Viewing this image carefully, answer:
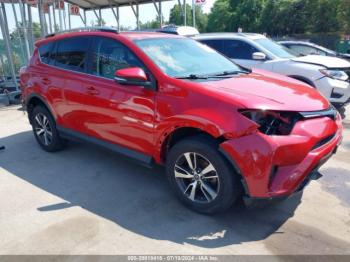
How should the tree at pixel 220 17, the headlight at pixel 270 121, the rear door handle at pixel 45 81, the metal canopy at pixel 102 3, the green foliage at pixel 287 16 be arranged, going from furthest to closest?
the tree at pixel 220 17
the green foliage at pixel 287 16
the metal canopy at pixel 102 3
the rear door handle at pixel 45 81
the headlight at pixel 270 121

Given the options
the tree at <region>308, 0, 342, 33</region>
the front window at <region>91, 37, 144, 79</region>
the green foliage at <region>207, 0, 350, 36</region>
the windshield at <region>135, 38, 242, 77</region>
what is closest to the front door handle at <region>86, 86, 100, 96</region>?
the front window at <region>91, 37, 144, 79</region>

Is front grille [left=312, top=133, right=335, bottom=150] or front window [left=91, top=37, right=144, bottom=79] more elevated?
front window [left=91, top=37, right=144, bottom=79]

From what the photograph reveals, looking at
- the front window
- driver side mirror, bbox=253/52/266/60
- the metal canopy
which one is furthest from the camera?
the metal canopy

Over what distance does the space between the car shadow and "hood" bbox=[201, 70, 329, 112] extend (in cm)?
113

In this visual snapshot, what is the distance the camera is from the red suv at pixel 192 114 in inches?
111

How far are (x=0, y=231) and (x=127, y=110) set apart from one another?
5.74ft

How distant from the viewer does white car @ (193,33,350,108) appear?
21.5ft

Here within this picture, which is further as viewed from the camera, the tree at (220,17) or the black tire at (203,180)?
the tree at (220,17)

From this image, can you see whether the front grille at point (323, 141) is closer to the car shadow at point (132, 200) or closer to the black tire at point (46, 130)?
the car shadow at point (132, 200)

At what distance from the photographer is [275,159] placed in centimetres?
272

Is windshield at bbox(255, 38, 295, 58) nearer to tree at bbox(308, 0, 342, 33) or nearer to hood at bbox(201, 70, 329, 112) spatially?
hood at bbox(201, 70, 329, 112)

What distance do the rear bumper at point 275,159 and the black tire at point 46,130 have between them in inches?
123

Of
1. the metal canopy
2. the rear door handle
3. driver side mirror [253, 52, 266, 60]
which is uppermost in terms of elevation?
the metal canopy

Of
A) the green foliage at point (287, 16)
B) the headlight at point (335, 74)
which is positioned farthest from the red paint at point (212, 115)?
the green foliage at point (287, 16)
